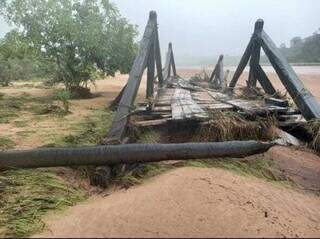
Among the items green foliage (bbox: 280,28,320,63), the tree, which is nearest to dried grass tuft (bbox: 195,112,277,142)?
the tree

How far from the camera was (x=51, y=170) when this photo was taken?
460 centimetres

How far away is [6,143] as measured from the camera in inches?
235

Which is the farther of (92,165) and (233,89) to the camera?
(233,89)

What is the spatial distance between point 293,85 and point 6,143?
4249mm

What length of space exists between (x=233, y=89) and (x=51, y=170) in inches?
232

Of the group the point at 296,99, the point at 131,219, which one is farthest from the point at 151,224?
the point at 296,99

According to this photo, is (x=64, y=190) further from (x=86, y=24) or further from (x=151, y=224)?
(x=86, y=24)

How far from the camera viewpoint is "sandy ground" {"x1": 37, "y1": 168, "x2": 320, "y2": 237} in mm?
3283

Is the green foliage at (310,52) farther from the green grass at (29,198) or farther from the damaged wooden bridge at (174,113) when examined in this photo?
the green grass at (29,198)

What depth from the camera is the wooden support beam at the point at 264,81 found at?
28.8 ft

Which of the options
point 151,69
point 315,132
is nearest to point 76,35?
point 151,69

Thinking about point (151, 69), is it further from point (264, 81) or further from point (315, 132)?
point (315, 132)

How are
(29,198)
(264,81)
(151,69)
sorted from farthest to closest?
(264,81), (151,69), (29,198)

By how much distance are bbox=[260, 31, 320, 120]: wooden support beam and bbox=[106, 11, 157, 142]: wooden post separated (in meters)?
2.11
